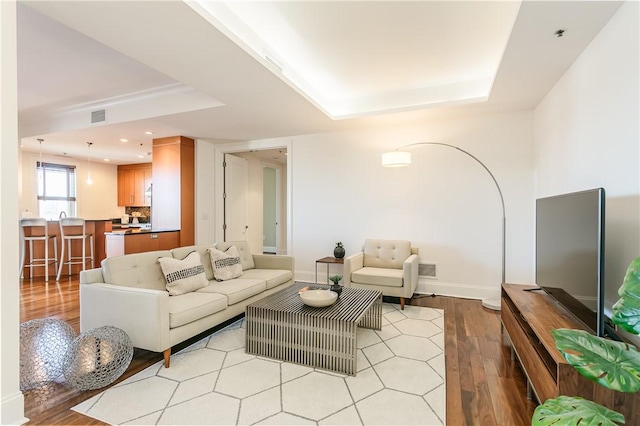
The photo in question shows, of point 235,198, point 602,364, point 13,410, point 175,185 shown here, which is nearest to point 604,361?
point 602,364

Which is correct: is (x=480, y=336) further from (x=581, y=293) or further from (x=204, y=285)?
(x=204, y=285)

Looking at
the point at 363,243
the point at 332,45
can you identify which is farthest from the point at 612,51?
the point at 363,243

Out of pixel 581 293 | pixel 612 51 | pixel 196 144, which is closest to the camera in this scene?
pixel 581 293

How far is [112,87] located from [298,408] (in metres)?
4.33

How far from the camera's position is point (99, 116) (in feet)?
15.3

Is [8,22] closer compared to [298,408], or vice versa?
[8,22]

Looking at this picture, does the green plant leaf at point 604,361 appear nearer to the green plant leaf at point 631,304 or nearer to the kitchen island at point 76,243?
the green plant leaf at point 631,304

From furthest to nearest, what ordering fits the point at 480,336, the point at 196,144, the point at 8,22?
the point at 196,144
the point at 480,336
the point at 8,22

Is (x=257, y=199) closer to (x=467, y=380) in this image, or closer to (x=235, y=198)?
(x=235, y=198)

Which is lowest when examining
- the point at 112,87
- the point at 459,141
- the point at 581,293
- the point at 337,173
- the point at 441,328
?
the point at 441,328

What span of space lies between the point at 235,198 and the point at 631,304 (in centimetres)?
603

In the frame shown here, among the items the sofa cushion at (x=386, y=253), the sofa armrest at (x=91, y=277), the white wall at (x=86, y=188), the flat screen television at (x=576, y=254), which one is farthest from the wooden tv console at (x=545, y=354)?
the white wall at (x=86, y=188)

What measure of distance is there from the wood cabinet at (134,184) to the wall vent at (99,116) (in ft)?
13.3

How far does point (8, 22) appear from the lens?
5.85 feet
